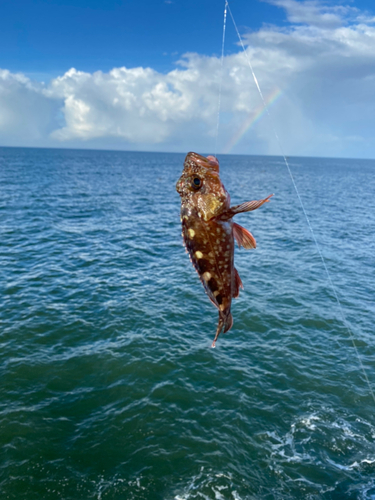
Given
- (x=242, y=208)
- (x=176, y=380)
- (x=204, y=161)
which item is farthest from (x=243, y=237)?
(x=176, y=380)

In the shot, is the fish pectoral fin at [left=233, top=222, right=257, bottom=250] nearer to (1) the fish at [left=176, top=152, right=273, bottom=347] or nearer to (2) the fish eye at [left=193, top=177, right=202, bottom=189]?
(1) the fish at [left=176, top=152, right=273, bottom=347]

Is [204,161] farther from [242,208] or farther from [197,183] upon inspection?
[242,208]

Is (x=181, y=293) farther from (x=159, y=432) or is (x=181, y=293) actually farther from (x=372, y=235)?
(x=372, y=235)

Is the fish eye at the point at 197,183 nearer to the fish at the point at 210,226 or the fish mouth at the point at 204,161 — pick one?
the fish at the point at 210,226

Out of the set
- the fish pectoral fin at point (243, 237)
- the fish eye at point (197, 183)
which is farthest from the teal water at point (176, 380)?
the fish eye at point (197, 183)

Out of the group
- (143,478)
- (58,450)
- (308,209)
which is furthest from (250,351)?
(308,209)

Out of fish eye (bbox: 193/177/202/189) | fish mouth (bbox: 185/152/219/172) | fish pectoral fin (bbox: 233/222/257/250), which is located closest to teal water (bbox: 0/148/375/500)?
fish pectoral fin (bbox: 233/222/257/250)

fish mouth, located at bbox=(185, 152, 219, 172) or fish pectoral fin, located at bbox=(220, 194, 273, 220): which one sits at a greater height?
fish mouth, located at bbox=(185, 152, 219, 172)
